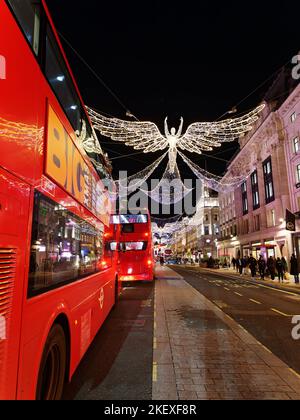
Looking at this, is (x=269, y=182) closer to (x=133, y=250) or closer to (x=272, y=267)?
(x=272, y=267)

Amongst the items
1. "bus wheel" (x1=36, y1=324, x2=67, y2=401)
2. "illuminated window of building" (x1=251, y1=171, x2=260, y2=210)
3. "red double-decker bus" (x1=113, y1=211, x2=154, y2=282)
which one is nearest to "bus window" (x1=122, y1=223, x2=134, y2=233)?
"red double-decker bus" (x1=113, y1=211, x2=154, y2=282)

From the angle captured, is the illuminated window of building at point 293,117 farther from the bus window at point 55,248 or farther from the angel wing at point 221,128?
the bus window at point 55,248

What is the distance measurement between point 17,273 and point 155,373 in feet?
10.7

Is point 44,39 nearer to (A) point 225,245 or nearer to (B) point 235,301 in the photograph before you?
(B) point 235,301

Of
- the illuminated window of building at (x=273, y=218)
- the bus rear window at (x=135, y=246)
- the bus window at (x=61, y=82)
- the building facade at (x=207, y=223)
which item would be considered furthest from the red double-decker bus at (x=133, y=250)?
the building facade at (x=207, y=223)

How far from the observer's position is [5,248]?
2.45m

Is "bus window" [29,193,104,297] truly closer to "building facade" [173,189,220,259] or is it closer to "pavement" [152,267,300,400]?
"pavement" [152,267,300,400]

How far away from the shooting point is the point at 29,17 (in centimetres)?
329

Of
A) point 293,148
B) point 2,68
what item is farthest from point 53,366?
point 293,148

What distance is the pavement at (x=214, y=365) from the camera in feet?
13.3

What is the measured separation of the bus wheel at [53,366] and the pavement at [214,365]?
125 centimetres

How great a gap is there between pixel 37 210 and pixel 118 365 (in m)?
3.58

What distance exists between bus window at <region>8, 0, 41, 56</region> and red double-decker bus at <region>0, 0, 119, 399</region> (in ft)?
0.04

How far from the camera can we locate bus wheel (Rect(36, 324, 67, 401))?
3178mm
